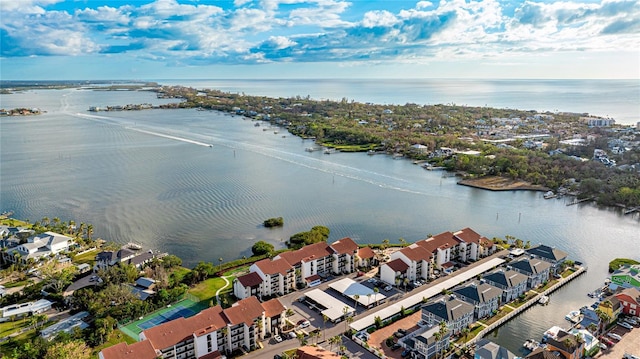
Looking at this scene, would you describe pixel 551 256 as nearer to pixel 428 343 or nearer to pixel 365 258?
pixel 365 258

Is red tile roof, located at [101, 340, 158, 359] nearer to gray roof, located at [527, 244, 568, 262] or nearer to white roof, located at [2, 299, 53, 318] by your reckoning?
white roof, located at [2, 299, 53, 318]

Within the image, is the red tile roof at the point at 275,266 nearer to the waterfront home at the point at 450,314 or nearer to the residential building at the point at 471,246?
the waterfront home at the point at 450,314

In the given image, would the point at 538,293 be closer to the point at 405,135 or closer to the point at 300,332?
the point at 300,332

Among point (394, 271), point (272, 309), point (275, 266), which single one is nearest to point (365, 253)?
point (394, 271)

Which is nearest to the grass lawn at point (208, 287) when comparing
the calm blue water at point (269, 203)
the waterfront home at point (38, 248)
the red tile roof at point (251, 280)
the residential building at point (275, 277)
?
the red tile roof at point (251, 280)

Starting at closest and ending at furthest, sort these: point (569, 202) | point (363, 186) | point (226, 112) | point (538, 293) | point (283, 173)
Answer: point (538, 293) < point (569, 202) < point (363, 186) < point (283, 173) < point (226, 112)

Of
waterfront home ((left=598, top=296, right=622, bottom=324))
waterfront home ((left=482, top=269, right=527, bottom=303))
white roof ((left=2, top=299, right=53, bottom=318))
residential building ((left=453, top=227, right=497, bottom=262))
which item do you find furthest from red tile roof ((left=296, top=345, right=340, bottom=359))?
white roof ((left=2, top=299, right=53, bottom=318))

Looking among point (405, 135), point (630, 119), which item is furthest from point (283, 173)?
point (630, 119)
